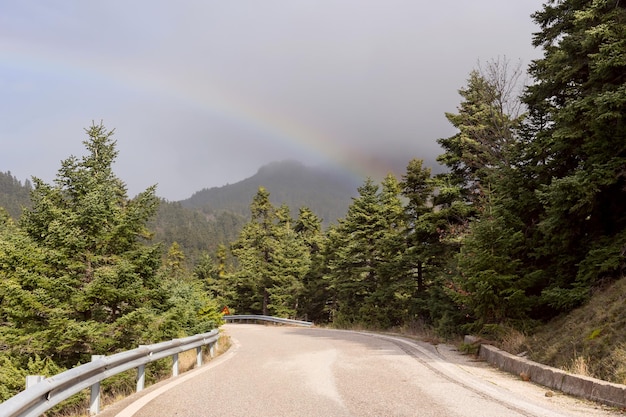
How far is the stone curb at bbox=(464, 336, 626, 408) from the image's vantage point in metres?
5.90

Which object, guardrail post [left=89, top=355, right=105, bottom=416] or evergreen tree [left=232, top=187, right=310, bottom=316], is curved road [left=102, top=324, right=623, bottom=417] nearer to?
guardrail post [left=89, top=355, right=105, bottom=416]

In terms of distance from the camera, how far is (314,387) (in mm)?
7281

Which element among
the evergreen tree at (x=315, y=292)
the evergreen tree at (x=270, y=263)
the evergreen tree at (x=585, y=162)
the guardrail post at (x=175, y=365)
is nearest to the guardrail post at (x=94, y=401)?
the guardrail post at (x=175, y=365)

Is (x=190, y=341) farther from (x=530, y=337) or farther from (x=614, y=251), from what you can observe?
(x=614, y=251)

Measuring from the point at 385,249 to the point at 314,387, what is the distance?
24276 mm

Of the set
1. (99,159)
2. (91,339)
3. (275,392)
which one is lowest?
(91,339)

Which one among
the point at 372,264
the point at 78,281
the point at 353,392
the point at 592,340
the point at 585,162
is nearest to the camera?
the point at 353,392

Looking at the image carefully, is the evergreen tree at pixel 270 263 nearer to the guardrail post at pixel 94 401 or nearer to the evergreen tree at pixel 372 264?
the evergreen tree at pixel 372 264

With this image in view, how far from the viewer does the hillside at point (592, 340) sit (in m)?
7.24

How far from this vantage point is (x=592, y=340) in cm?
830

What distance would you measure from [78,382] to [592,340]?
861cm

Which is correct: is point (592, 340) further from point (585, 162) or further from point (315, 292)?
point (315, 292)

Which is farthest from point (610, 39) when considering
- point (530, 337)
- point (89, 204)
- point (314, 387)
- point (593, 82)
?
point (89, 204)

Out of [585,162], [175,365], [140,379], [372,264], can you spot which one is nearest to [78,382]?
[140,379]
